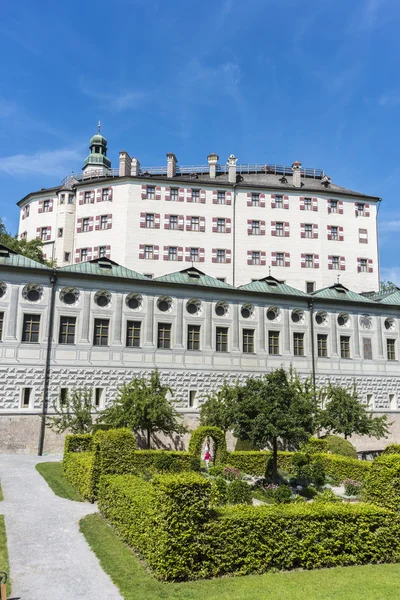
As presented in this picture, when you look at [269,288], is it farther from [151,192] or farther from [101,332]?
[151,192]

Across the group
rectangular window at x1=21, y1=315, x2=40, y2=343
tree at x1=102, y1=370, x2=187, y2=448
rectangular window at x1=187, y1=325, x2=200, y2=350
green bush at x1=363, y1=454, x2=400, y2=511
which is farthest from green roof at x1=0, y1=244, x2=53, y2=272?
green bush at x1=363, y1=454, x2=400, y2=511

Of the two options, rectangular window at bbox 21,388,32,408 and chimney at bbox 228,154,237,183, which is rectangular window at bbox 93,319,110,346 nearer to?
rectangular window at bbox 21,388,32,408

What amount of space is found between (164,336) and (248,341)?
20.2 feet

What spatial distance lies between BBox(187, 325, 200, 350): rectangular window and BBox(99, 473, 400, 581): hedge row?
21.7 metres

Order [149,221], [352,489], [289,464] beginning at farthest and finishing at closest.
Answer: [149,221] < [289,464] < [352,489]

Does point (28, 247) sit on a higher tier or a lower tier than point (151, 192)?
lower

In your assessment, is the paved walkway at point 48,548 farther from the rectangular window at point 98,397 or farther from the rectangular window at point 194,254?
the rectangular window at point 194,254

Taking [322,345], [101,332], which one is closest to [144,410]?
[101,332]

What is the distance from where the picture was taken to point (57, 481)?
73.3 ft

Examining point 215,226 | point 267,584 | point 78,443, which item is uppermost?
point 215,226

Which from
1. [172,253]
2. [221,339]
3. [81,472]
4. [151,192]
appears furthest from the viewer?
[151,192]

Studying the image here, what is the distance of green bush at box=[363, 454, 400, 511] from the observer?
46.0 ft

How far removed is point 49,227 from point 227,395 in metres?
26.7

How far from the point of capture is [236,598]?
10.1m
